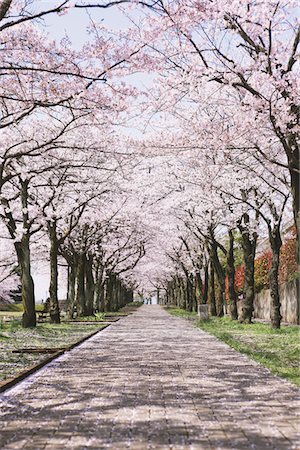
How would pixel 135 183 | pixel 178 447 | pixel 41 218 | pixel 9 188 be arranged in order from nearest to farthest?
pixel 178 447
pixel 41 218
pixel 9 188
pixel 135 183

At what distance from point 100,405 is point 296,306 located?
79.5 ft

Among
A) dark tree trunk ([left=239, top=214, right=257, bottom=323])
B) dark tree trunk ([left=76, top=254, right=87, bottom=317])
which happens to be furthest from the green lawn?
dark tree trunk ([left=76, top=254, right=87, bottom=317])

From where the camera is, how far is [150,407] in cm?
733

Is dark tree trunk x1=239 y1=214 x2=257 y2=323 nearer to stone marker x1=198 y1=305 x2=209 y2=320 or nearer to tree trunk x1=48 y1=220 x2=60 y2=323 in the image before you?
stone marker x1=198 y1=305 x2=209 y2=320

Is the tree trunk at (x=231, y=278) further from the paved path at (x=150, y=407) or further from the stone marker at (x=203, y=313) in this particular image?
the paved path at (x=150, y=407)

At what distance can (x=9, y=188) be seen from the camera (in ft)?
92.8

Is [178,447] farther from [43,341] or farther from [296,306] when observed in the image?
[296,306]

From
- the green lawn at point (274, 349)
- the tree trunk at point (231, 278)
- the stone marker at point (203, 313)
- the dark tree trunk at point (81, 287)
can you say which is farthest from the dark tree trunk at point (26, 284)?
the tree trunk at point (231, 278)

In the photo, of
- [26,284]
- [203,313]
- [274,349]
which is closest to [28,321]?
[26,284]

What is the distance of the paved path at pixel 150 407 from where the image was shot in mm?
5664

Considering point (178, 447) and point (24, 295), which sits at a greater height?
point (24, 295)

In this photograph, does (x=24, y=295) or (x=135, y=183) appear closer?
(x=24, y=295)

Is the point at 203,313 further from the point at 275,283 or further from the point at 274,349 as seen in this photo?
the point at 274,349

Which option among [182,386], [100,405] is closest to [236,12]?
[182,386]
